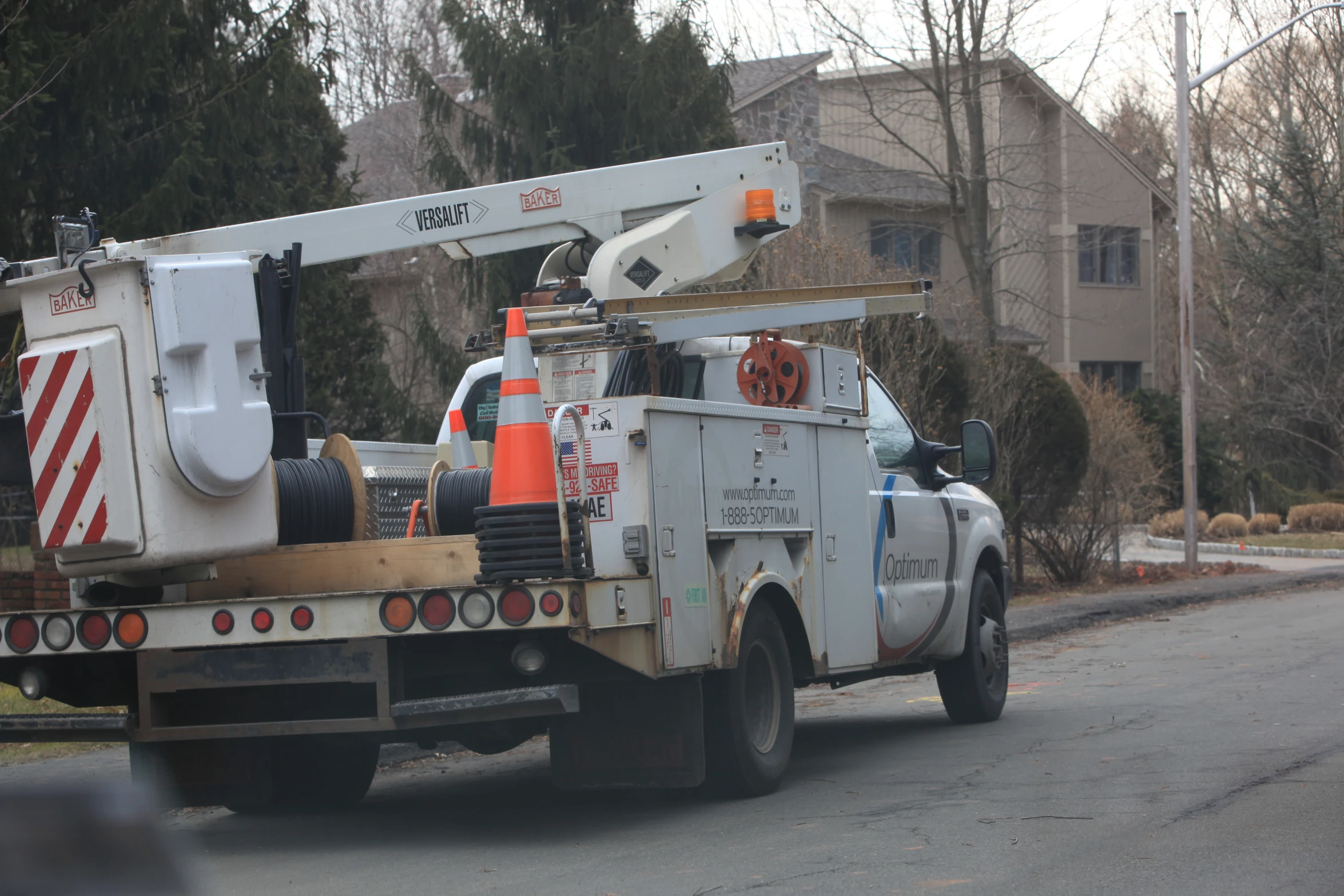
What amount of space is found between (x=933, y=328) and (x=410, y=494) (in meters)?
11.4

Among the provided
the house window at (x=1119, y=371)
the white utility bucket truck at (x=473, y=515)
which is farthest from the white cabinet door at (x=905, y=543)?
the house window at (x=1119, y=371)

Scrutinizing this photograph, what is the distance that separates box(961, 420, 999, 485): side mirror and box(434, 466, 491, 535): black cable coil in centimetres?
366

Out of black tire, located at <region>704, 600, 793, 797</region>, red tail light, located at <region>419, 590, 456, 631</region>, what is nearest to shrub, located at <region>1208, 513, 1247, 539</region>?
black tire, located at <region>704, 600, 793, 797</region>

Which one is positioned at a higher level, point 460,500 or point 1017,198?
point 1017,198

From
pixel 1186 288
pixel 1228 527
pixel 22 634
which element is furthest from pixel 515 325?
pixel 1228 527

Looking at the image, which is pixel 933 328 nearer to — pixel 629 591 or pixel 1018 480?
pixel 1018 480

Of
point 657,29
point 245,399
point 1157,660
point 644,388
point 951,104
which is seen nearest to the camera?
point 245,399

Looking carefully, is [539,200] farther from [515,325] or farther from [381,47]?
[381,47]

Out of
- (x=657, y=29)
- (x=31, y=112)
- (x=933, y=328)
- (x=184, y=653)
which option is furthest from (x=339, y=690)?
(x=657, y=29)

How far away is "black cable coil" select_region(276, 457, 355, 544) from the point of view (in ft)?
22.7

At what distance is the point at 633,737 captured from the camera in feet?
23.0

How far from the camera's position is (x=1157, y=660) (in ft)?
44.4

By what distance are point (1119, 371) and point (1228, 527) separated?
12947mm

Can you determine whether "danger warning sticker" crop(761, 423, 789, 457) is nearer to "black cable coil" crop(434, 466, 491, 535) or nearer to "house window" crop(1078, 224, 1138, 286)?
"black cable coil" crop(434, 466, 491, 535)
